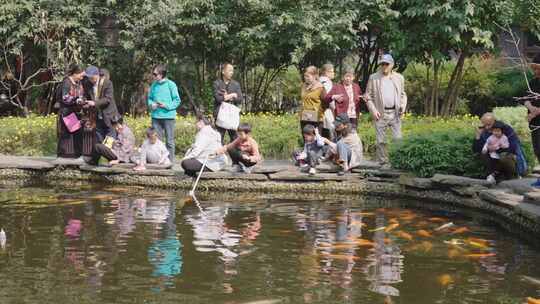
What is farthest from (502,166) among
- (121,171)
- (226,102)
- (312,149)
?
(121,171)

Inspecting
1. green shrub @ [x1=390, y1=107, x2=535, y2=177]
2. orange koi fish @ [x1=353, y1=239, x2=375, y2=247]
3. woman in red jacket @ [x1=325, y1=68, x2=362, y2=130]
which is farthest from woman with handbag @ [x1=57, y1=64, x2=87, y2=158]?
orange koi fish @ [x1=353, y1=239, x2=375, y2=247]

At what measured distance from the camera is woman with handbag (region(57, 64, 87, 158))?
15281mm

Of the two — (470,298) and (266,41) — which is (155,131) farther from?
(470,298)

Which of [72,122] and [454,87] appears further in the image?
[454,87]

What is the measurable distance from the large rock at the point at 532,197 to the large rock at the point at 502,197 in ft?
0.44

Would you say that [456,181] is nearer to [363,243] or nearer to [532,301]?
[363,243]

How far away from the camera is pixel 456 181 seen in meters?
12.7

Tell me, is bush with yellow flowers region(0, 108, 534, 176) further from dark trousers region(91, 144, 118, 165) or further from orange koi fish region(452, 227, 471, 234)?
orange koi fish region(452, 227, 471, 234)

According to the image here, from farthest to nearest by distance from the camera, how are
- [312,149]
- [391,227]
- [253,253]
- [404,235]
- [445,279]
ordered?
[312,149] → [391,227] → [404,235] → [253,253] → [445,279]

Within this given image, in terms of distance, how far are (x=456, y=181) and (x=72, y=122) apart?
6.31 m

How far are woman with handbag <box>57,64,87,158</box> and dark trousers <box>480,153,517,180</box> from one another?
6.41 metres

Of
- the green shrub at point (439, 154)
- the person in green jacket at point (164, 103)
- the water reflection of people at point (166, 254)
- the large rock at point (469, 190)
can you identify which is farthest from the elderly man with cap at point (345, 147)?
the water reflection of people at point (166, 254)

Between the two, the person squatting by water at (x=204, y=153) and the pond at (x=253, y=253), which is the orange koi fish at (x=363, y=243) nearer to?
the pond at (x=253, y=253)

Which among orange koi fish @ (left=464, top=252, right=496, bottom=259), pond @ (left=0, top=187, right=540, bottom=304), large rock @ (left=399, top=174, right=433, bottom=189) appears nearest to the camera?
pond @ (left=0, top=187, right=540, bottom=304)
